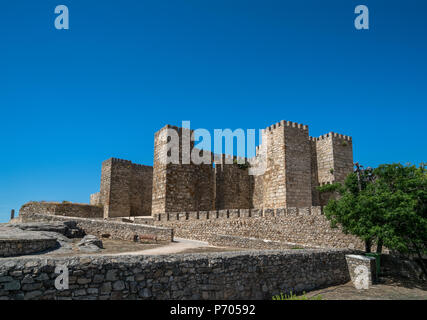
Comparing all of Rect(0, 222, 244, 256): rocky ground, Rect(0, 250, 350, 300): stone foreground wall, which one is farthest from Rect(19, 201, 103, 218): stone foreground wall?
Rect(0, 250, 350, 300): stone foreground wall

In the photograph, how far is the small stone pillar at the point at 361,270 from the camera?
911 centimetres

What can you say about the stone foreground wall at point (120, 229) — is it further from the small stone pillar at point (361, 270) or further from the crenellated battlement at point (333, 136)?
the crenellated battlement at point (333, 136)

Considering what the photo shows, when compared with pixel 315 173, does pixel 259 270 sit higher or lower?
lower

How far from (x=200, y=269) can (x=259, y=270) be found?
1819 mm

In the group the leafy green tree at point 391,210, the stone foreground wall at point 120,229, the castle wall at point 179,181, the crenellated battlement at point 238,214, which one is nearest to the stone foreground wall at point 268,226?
the crenellated battlement at point 238,214

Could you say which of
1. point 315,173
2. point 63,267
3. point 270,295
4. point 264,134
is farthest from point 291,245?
point 315,173

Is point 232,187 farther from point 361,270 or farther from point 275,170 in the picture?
point 361,270

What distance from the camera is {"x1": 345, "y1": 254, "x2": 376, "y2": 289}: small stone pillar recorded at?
9.11 m

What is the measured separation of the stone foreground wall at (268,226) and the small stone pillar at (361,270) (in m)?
2.65

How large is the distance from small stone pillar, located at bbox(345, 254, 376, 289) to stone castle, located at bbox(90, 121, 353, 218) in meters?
9.65

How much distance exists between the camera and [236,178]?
2431cm

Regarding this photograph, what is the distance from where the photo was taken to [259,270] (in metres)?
7.23

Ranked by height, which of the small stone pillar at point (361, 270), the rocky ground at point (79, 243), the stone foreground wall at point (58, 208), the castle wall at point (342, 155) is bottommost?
the small stone pillar at point (361, 270)

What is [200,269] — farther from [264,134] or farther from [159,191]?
[264,134]
